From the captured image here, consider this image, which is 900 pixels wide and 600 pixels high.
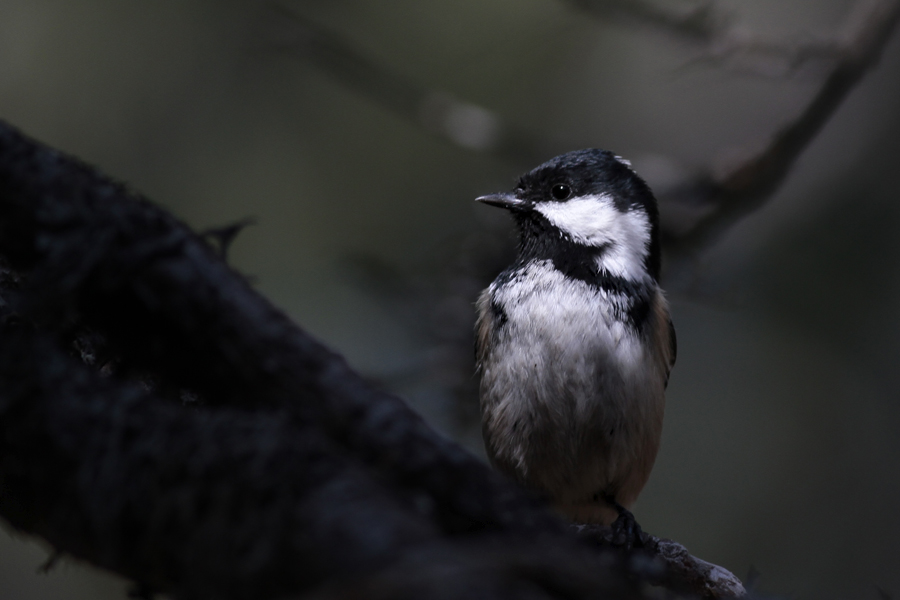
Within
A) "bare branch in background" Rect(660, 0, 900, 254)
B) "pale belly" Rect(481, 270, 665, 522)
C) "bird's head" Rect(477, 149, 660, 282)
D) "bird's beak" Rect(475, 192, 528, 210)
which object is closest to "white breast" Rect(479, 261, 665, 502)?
"pale belly" Rect(481, 270, 665, 522)

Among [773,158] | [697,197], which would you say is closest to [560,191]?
[697,197]

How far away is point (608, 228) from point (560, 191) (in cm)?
33

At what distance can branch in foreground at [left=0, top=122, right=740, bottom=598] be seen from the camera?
93 centimetres

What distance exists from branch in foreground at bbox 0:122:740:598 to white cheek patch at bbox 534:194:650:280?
6.78ft

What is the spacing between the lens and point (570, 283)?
9.61 ft

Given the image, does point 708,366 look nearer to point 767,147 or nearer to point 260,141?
point 767,147

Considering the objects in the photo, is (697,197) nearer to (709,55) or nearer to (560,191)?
(709,55)

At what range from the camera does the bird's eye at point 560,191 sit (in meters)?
3.40

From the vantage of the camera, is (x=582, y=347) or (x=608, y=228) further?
(x=608, y=228)

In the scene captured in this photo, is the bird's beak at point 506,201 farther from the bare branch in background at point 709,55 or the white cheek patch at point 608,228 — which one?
the bare branch in background at point 709,55

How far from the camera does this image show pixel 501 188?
5.24 metres

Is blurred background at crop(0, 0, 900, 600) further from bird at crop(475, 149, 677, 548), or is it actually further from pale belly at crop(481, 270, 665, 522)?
pale belly at crop(481, 270, 665, 522)

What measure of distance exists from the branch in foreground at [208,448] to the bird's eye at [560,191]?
2405 mm

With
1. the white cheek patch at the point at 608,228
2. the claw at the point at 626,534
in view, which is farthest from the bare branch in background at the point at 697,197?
the claw at the point at 626,534
